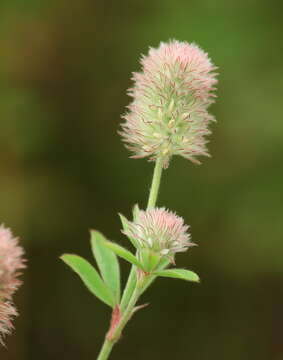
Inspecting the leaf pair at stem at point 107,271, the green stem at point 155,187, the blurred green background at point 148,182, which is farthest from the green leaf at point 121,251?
the blurred green background at point 148,182

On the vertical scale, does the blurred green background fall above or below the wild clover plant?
above

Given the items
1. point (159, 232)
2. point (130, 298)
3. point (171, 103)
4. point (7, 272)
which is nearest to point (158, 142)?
point (171, 103)

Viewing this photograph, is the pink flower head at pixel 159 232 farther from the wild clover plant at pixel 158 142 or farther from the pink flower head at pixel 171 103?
the pink flower head at pixel 171 103

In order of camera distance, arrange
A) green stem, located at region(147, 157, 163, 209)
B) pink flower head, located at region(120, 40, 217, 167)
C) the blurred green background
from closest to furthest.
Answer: green stem, located at region(147, 157, 163, 209)
pink flower head, located at region(120, 40, 217, 167)
the blurred green background

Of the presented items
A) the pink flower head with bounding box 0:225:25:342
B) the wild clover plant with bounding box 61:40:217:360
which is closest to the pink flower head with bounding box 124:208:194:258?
the wild clover plant with bounding box 61:40:217:360

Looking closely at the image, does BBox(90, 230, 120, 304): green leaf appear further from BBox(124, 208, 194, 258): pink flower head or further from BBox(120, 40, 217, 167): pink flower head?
BBox(120, 40, 217, 167): pink flower head

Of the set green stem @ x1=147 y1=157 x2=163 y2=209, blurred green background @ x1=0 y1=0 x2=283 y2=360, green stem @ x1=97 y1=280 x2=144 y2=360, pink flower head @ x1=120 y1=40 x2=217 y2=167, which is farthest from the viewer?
blurred green background @ x1=0 y1=0 x2=283 y2=360
